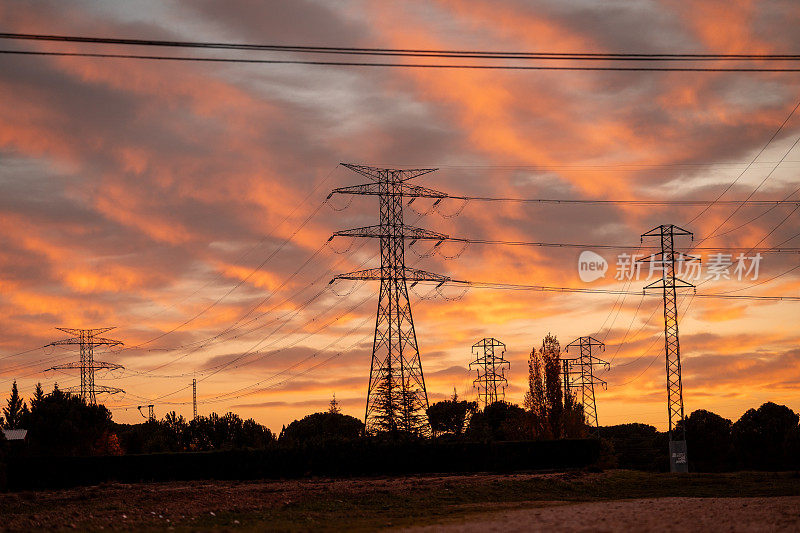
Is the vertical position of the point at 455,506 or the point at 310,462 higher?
the point at 455,506

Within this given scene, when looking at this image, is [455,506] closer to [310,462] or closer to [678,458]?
[310,462]

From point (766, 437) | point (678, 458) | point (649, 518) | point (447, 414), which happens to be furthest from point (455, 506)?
point (447, 414)

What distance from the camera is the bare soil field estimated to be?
98.3ft

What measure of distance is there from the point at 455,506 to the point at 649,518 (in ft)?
39.3

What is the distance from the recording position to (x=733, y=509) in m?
33.7

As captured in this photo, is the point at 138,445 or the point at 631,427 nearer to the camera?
the point at 138,445

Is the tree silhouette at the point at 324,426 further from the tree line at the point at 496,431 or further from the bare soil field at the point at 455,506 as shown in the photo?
the bare soil field at the point at 455,506

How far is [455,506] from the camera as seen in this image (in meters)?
40.1

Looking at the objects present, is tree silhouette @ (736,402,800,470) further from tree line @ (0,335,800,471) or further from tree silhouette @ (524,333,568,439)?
tree silhouette @ (524,333,568,439)

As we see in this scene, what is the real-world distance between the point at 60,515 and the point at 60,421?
59.7 meters

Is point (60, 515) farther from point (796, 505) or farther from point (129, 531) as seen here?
point (796, 505)

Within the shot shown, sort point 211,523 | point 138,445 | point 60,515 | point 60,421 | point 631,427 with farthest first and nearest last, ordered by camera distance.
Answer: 1. point 631,427
2. point 138,445
3. point 60,421
4. point 60,515
5. point 211,523

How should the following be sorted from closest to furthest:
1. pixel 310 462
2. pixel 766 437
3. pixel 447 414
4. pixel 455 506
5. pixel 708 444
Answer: pixel 455 506
pixel 310 462
pixel 766 437
pixel 708 444
pixel 447 414

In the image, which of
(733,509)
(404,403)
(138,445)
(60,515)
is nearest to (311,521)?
(60,515)
